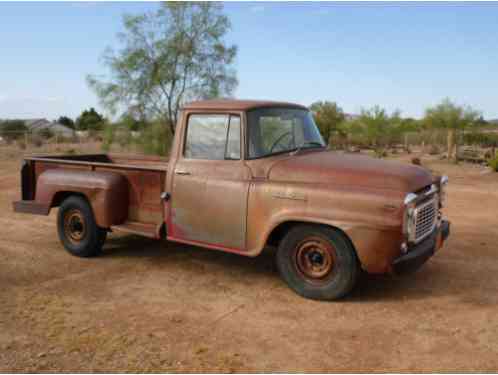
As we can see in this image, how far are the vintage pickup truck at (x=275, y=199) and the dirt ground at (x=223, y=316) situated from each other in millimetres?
429

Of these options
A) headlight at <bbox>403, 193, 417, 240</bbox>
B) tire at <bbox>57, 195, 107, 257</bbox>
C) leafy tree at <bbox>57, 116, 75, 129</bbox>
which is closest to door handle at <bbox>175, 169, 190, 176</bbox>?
tire at <bbox>57, 195, 107, 257</bbox>

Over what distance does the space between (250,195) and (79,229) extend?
8.96 ft

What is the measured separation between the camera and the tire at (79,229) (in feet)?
19.3

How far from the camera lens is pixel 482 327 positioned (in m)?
3.89

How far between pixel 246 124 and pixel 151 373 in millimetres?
2599

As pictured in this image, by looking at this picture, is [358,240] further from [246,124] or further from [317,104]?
[317,104]

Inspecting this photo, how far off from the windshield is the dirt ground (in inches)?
58.0

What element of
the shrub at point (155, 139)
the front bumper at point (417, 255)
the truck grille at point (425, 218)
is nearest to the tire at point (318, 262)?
the front bumper at point (417, 255)

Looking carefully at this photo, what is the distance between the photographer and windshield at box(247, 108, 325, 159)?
15.8ft

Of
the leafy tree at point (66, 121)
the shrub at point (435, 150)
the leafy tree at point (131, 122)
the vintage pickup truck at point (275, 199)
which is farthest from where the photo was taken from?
the leafy tree at point (66, 121)

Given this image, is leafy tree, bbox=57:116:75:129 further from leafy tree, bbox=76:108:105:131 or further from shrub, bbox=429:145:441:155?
shrub, bbox=429:145:441:155

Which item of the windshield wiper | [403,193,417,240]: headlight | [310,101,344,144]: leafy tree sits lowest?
[403,193,417,240]: headlight

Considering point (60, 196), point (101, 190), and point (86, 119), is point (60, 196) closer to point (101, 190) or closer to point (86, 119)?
point (101, 190)

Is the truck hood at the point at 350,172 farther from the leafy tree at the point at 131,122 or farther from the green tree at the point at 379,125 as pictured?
the green tree at the point at 379,125
